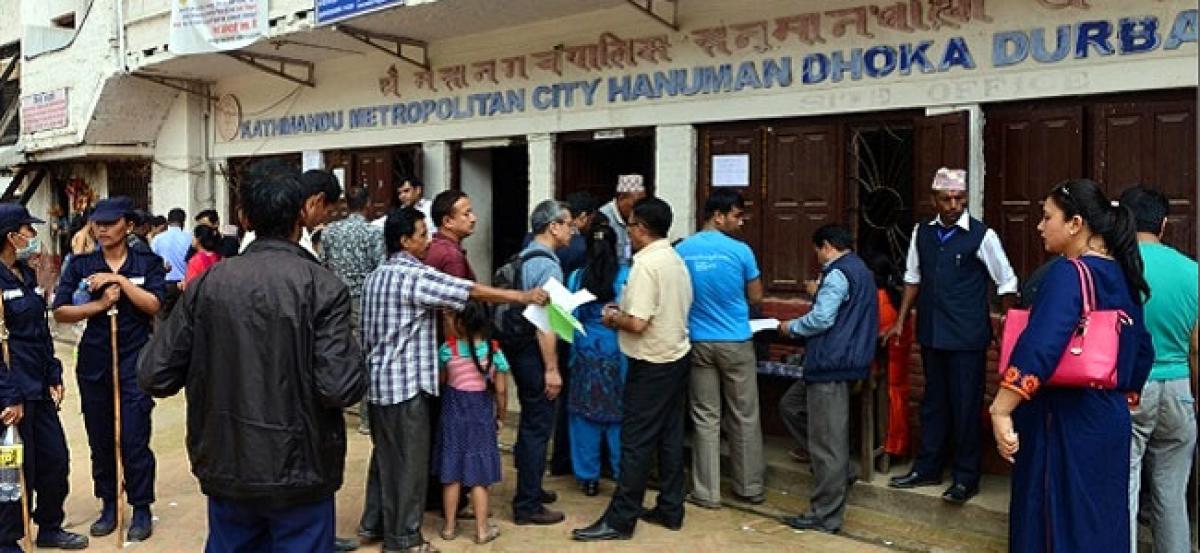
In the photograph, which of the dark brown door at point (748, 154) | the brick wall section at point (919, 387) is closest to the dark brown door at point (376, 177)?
the dark brown door at point (748, 154)

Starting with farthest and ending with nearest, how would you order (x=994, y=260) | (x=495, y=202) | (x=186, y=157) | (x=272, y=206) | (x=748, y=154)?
(x=186, y=157) < (x=495, y=202) < (x=748, y=154) < (x=994, y=260) < (x=272, y=206)

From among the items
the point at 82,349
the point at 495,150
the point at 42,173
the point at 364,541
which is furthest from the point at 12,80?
the point at 364,541

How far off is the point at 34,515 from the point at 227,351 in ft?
10.0

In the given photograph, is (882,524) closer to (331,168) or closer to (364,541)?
(364,541)

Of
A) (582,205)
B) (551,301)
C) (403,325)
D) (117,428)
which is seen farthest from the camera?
(582,205)

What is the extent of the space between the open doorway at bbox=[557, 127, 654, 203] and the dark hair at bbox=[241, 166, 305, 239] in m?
5.26

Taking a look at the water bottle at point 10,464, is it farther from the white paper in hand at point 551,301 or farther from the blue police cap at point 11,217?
the white paper in hand at point 551,301

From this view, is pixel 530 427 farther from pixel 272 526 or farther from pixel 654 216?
pixel 272 526

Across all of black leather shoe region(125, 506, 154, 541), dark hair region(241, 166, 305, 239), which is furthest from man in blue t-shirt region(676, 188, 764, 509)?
black leather shoe region(125, 506, 154, 541)

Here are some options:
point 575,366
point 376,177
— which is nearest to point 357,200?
point 575,366

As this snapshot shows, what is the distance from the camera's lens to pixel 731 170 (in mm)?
7852

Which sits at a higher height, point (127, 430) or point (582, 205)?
point (582, 205)

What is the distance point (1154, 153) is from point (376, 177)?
23.8ft

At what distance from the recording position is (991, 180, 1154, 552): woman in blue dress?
152 inches
